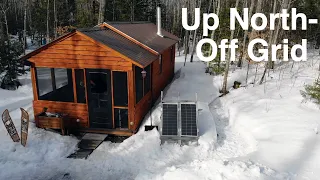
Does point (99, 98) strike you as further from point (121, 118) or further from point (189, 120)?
point (189, 120)

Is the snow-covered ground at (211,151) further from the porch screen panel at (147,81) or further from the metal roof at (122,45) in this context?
the metal roof at (122,45)

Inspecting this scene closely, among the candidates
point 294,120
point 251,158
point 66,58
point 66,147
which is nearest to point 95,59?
point 66,58

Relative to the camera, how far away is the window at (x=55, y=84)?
34.2 feet

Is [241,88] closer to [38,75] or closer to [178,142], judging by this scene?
[178,142]

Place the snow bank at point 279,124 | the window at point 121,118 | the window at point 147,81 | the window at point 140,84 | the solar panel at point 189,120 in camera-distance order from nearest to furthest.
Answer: the snow bank at point 279,124
the solar panel at point 189,120
the window at point 121,118
the window at point 140,84
the window at point 147,81

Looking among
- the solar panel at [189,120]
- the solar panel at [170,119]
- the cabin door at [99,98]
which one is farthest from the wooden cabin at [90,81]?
the solar panel at [189,120]

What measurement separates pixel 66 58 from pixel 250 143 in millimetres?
7502

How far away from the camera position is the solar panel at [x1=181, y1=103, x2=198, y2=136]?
9.69 metres

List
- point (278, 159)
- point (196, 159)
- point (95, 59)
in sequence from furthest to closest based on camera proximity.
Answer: point (95, 59)
point (196, 159)
point (278, 159)

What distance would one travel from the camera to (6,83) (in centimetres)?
1747

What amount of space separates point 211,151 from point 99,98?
15.0 ft

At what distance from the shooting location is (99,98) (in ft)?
33.6

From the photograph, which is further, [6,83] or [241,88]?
[6,83]

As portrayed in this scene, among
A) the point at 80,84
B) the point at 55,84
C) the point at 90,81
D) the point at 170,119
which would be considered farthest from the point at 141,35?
the point at 170,119
